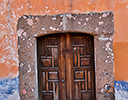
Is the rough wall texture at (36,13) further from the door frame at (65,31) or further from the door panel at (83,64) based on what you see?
the door panel at (83,64)

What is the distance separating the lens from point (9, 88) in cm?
205

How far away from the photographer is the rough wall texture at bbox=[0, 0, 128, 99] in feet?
6.55

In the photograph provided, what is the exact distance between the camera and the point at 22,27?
2055mm

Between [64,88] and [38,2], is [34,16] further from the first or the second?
[64,88]

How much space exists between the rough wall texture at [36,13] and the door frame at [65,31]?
3.5 inches

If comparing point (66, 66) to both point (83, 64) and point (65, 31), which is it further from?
point (65, 31)

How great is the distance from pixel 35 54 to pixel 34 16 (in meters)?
0.72

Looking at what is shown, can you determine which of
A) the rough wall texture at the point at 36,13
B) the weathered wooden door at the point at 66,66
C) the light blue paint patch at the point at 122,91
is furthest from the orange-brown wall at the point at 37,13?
the weathered wooden door at the point at 66,66

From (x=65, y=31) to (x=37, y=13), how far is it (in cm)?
63

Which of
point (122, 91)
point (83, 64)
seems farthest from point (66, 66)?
point (122, 91)

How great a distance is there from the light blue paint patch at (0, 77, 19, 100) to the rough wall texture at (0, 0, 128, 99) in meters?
0.08

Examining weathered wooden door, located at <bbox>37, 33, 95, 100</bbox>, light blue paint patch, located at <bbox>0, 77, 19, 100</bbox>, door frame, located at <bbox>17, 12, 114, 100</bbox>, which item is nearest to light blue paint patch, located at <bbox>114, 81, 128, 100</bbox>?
door frame, located at <bbox>17, 12, 114, 100</bbox>

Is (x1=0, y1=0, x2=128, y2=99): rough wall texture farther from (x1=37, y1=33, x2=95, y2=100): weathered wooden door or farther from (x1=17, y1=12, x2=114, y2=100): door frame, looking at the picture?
(x1=37, y1=33, x2=95, y2=100): weathered wooden door

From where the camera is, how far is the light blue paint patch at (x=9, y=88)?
2049 millimetres
